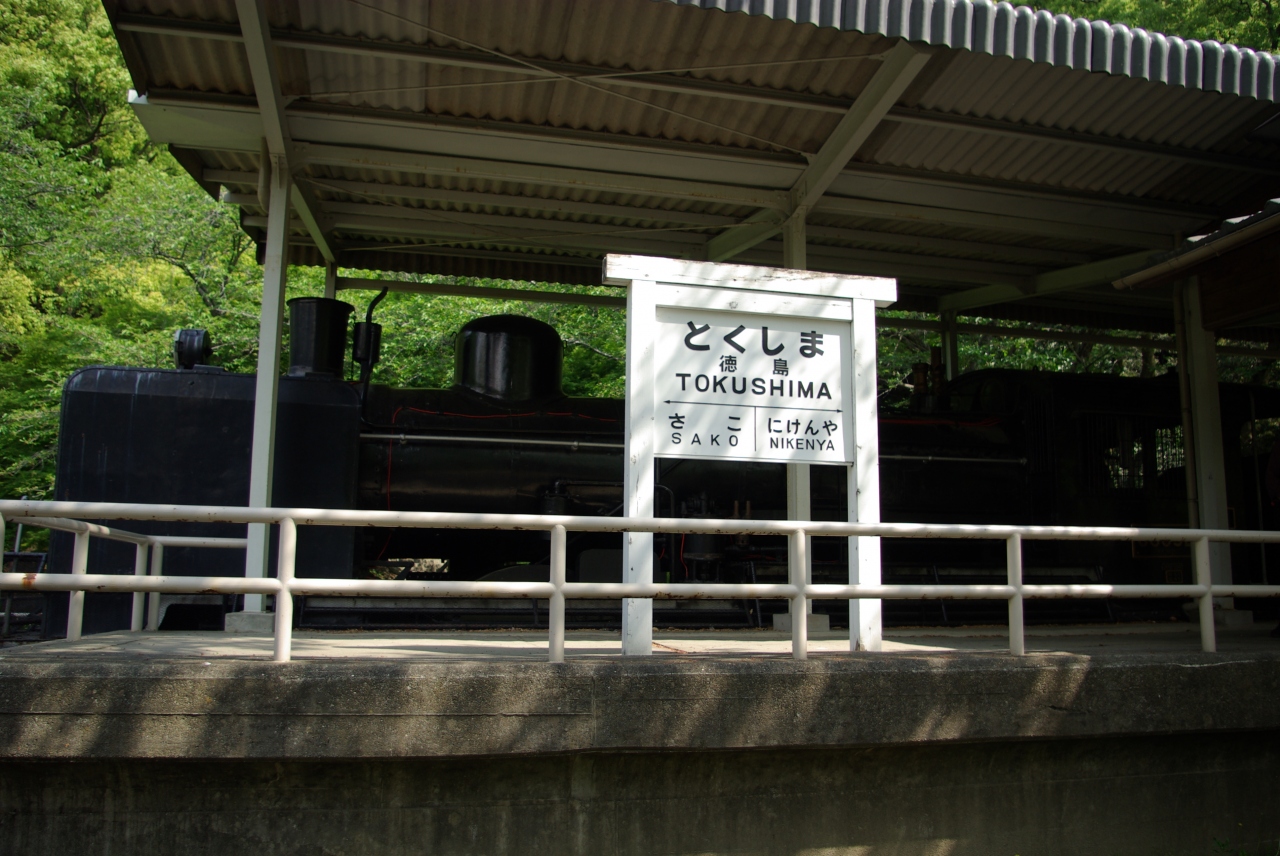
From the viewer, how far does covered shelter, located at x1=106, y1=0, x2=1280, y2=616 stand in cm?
580

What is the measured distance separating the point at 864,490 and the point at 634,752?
172 centimetres

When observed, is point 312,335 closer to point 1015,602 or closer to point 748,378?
point 748,378

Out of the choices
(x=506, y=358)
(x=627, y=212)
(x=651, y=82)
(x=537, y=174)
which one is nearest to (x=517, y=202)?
(x=537, y=174)

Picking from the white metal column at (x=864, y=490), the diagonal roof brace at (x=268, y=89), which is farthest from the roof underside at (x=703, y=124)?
the white metal column at (x=864, y=490)

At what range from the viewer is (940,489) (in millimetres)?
8609

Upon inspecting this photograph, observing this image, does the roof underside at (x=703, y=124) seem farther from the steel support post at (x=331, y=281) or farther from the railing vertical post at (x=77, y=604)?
the railing vertical post at (x=77, y=604)

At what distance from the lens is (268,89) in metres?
6.04

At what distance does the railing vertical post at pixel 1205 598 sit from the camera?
4.70 meters

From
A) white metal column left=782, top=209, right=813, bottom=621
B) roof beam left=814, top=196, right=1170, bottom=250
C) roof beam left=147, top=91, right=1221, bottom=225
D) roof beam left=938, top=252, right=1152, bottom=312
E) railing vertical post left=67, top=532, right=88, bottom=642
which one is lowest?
railing vertical post left=67, top=532, right=88, bottom=642

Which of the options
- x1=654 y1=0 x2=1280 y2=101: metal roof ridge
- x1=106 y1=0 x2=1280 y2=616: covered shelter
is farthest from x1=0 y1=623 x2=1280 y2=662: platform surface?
x1=654 y1=0 x2=1280 y2=101: metal roof ridge

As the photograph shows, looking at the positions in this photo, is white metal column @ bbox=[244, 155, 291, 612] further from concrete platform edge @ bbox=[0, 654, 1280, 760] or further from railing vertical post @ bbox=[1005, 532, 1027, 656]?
railing vertical post @ bbox=[1005, 532, 1027, 656]

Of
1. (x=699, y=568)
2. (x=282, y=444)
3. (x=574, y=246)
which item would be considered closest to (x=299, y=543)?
(x=282, y=444)

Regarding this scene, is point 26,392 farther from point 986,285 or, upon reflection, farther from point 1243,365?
point 1243,365

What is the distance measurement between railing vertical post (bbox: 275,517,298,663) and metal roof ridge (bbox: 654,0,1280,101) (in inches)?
135
